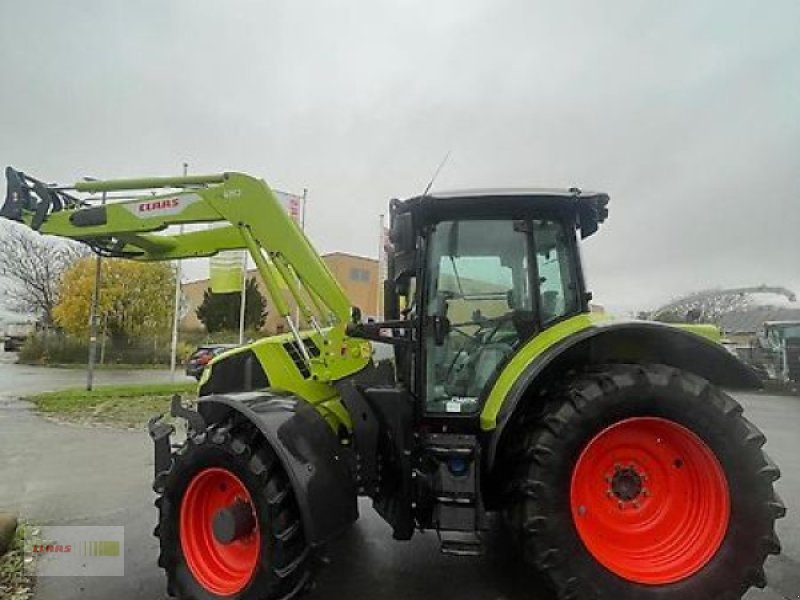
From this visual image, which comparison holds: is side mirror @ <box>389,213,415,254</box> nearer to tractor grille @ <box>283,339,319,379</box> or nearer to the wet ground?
tractor grille @ <box>283,339,319,379</box>

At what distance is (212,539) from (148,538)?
4.73 feet

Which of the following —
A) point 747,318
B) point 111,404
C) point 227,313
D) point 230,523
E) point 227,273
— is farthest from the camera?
point 747,318

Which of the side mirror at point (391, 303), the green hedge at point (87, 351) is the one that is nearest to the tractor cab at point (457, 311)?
the side mirror at point (391, 303)

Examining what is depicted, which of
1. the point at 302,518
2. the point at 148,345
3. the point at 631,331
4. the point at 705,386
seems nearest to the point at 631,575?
the point at 705,386

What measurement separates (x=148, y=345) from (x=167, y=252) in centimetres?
2595

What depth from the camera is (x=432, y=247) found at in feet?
11.4

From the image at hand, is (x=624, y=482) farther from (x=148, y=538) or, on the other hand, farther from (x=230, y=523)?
(x=148, y=538)

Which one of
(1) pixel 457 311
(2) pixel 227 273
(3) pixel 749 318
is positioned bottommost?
(1) pixel 457 311

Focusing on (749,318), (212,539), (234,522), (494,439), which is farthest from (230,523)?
(749,318)

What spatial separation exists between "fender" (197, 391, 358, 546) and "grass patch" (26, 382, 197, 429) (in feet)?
25.7

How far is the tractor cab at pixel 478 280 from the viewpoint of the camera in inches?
134

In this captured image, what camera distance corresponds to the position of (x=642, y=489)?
3174mm

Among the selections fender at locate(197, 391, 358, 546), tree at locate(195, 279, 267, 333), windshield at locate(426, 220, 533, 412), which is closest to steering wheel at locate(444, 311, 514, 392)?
windshield at locate(426, 220, 533, 412)

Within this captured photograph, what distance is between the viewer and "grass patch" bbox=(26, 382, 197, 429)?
427 inches
